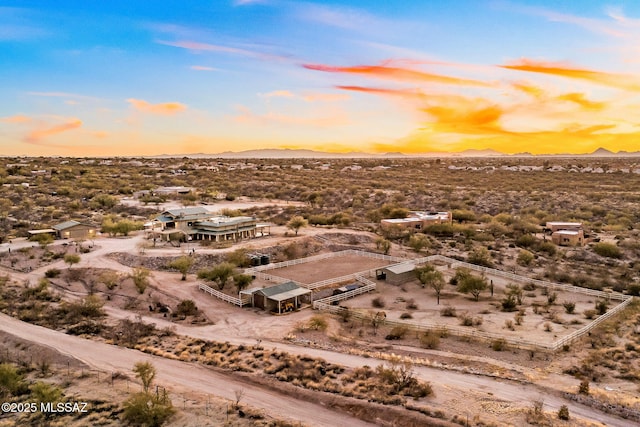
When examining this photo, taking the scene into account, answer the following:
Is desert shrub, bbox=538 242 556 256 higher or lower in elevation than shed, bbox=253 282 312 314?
higher

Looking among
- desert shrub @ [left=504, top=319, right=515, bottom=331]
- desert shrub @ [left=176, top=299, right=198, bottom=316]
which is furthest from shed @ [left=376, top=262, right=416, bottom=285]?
desert shrub @ [left=176, top=299, right=198, bottom=316]

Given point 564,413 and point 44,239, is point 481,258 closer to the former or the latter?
point 564,413

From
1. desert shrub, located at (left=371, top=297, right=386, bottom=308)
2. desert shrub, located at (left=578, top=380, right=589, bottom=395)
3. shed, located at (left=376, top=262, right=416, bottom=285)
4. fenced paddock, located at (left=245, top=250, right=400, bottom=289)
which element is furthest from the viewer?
fenced paddock, located at (left=245, top=250, right=400, bottom=289)

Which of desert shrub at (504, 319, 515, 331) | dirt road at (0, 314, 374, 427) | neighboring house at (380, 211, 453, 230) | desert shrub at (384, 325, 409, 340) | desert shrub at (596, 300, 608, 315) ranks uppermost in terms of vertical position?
neighboring house at (380, 211, 453, 230)

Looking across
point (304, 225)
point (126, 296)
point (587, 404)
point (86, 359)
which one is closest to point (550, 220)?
point (304, 225)

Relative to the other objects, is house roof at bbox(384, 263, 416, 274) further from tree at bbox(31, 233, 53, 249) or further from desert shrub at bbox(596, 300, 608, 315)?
tree at bbox(31, 233, 53, 249)

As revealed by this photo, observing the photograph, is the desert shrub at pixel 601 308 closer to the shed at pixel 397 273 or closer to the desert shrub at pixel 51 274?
the shed at pixel 397 273

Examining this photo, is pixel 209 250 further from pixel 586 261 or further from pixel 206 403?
pixel 586 261
